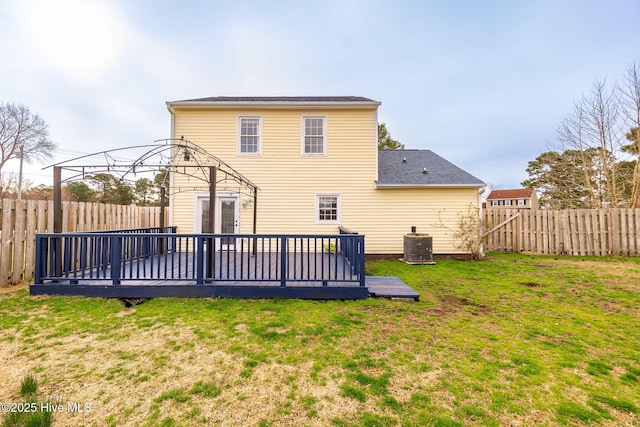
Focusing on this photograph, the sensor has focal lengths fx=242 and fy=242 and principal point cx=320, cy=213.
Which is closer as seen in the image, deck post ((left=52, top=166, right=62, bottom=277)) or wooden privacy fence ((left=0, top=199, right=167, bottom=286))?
deck post ((left=52, top=166, right=62, bottom=277))

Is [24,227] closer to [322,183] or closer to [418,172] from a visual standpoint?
[322,183]

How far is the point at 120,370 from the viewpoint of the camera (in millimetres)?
2594

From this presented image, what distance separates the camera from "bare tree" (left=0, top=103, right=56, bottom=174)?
2252 centimetres

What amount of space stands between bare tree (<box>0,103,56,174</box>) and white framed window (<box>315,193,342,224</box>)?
31630 mm

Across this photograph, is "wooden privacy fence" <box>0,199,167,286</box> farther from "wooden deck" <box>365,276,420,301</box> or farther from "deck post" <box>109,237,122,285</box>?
"wooden deck" <box>365,276,420,301</box>

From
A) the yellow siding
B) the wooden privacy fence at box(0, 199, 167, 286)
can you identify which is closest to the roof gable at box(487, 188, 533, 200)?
the yellow siding

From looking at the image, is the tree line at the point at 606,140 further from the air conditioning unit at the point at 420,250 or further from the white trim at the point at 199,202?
the white trim at the point at 199,202

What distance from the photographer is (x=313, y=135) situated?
959 cm

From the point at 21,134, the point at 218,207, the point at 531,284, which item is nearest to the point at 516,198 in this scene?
the point at 531,284

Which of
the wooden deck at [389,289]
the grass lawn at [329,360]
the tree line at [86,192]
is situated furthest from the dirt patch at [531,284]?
the tree line at [86,192]

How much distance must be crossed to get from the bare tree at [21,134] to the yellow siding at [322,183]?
2722 centimetres

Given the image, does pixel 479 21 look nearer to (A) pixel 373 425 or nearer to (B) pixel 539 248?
(B) pixel 539 248

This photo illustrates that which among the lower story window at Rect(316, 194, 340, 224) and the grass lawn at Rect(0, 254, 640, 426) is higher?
the lower story window at Rect(316, 194, 340, 224)

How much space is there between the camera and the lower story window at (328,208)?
9.46 metres
